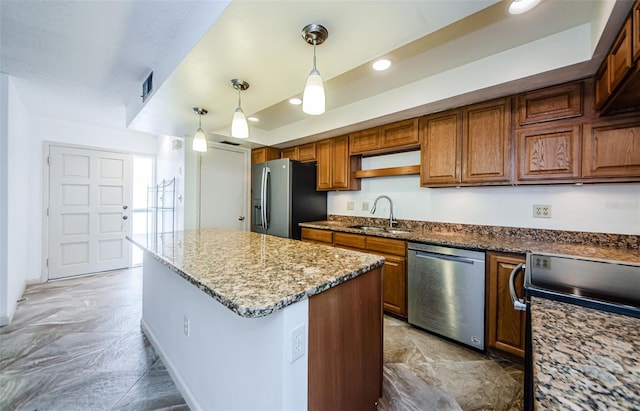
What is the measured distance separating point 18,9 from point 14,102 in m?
1.68

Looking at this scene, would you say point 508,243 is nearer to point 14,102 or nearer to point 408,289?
point 408,289

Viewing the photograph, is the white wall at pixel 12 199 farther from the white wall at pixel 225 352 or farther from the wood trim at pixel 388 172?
the wood trim at pixel 388 172

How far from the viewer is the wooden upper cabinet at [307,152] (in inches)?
153

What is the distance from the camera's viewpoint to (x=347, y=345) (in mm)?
1206

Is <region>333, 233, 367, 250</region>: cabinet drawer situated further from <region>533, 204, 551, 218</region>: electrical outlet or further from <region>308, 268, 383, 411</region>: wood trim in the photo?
<region>533, 204, 551, 218</region>: electrical outlet

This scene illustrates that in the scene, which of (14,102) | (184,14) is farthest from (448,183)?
(14,102)

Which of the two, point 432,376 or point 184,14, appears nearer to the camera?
point 184,14

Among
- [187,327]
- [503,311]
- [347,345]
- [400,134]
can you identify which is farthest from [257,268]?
[400,134]

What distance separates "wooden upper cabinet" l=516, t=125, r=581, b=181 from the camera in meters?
1.92

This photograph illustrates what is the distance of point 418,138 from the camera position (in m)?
2.74

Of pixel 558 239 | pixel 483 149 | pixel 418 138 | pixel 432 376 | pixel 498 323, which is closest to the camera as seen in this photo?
pixel 432 376

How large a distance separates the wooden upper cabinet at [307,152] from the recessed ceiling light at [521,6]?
2672mm

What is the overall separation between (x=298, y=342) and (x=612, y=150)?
8.03 ft

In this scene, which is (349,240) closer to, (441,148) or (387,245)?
(387,245)
